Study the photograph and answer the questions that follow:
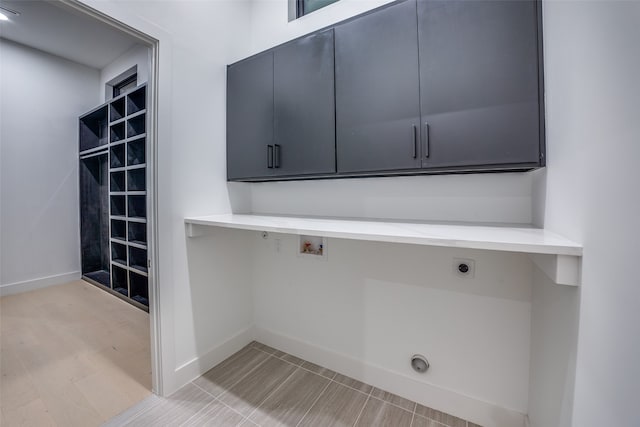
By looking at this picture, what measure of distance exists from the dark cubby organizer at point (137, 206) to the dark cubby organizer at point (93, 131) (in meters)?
1.23

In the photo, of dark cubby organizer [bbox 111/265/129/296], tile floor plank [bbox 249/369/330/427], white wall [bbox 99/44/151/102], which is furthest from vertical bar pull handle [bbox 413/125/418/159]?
dark cubby organizer [bbox 111/265/129/296]

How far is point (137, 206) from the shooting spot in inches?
113

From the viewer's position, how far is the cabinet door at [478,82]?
99cm

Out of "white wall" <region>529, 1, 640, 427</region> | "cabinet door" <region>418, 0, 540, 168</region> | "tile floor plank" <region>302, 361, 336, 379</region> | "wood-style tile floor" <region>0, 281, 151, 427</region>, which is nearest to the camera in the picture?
"white wall" <region>529, 1, 640, 427</region>

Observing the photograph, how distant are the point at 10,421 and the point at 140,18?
221 centimetres

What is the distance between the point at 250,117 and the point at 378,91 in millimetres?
897

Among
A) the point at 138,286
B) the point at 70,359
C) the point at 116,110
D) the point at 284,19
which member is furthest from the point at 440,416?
the point at 116,110

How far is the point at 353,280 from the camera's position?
5.38 feet

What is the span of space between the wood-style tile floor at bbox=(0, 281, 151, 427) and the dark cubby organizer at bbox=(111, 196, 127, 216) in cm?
101

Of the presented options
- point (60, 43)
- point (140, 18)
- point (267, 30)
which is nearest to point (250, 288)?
point (140, 18)

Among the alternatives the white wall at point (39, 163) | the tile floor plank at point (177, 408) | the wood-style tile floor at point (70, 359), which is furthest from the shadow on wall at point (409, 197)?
the white wall at point (39, 163)

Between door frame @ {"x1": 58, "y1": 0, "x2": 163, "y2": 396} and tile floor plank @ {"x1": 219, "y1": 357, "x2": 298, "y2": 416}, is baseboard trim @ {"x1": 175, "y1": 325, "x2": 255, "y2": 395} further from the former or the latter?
tile floor plank @ {"x1": 219, "y1": 357, "x2": 298, "y2": 416}

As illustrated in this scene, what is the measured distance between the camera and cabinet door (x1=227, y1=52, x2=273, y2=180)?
164 cm

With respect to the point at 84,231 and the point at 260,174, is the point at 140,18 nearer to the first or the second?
the point at 260,174
